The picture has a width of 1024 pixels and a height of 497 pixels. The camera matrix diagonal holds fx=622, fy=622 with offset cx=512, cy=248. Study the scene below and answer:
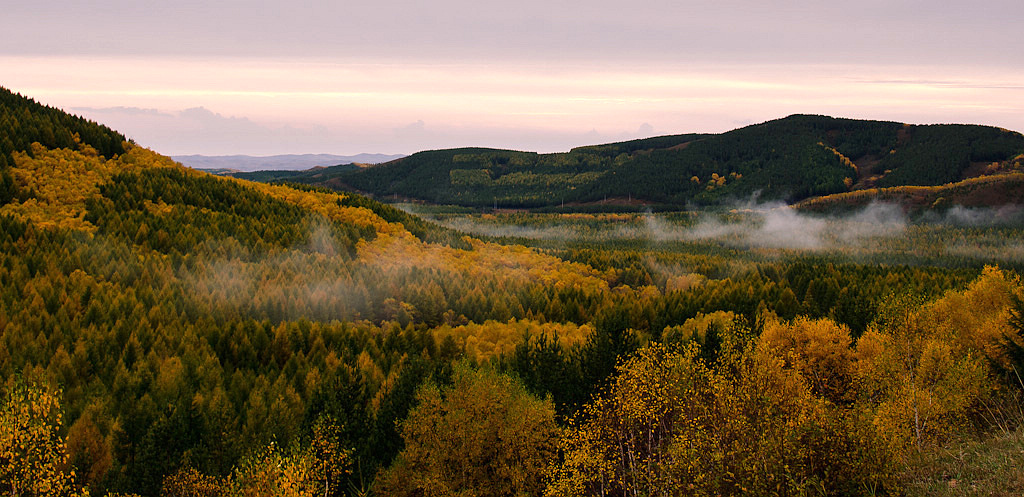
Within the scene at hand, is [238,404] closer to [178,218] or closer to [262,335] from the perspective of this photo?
[262,335]

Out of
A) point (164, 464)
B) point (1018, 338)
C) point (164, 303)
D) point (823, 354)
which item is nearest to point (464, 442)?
point (164, 464)

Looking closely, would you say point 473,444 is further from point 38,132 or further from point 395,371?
point 38,132

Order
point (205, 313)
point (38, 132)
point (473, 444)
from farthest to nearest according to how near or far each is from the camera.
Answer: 1. point (38, 132)
2. point (205, 313)
3. point (473, 444)

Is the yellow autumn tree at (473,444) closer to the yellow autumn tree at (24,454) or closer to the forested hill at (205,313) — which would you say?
the forested hill at (205,313)

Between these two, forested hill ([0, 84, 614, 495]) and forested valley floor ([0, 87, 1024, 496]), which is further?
forested hill ([0, 84, 614, 495])

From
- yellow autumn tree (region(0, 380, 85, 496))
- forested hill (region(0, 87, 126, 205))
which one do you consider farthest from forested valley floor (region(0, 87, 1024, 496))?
forested hill (region(0, 87, 126, 205))

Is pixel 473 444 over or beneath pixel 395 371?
beneath

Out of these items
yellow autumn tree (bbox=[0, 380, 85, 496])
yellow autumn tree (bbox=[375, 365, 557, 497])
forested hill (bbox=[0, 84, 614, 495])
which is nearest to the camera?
yellow autumn tree (bbox=[0, 380, 85, 496])

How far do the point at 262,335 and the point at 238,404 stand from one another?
16.7 meters

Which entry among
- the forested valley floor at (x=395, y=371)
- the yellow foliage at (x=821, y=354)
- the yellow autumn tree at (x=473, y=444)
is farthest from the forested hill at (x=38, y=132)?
the yellow foliage at (x=821, y=354)

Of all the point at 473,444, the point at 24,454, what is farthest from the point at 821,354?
the point at 24,454

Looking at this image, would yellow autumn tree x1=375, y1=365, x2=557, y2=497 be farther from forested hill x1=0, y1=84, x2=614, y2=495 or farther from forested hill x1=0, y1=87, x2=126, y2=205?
forested hill x1=0, y1=87, x2=126, y2=205

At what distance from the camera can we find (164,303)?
2766 inches

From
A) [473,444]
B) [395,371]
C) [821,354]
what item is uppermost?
[395,371]
